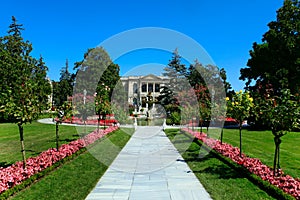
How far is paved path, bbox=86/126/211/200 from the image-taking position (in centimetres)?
573

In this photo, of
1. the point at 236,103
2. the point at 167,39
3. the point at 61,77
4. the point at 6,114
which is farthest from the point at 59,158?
the point at 61,77

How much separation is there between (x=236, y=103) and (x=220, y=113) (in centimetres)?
308

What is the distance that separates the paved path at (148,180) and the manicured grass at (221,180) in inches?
9.1

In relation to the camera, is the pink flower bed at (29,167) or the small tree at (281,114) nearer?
the pink flower bed at (29,167)

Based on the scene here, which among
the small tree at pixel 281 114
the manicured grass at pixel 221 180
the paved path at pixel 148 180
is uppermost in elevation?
the small tree at pixel 281 114

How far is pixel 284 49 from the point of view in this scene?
70.5 ft

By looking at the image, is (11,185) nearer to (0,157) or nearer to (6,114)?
(6,114)

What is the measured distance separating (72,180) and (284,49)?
2086 centimetres

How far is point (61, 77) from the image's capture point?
2298 inches

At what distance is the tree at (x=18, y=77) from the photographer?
260 inches

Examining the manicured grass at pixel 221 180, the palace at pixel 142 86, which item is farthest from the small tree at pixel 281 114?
the palace at pixel 142 86

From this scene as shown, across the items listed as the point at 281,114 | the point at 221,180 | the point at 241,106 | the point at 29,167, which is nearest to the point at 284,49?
the point at 241,106

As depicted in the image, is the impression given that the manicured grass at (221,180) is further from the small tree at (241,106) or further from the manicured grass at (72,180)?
the manicured grass at (72,180)

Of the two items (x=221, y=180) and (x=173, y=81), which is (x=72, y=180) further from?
(x=173, y=81)
